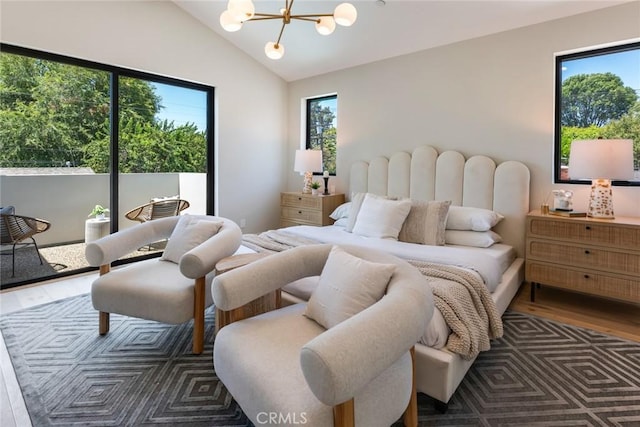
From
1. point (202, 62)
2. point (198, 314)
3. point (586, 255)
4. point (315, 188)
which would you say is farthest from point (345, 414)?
point (202, 62)

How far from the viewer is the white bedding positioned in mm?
2409

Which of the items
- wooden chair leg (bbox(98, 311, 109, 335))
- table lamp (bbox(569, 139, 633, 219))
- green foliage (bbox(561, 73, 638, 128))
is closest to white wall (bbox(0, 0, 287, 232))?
wooden chair leg (bbox(98, 311, 109, 335))

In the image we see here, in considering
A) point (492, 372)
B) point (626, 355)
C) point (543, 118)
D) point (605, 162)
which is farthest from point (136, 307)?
point (543, 118)

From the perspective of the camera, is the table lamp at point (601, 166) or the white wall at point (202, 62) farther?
the white wall at point (202, 62)

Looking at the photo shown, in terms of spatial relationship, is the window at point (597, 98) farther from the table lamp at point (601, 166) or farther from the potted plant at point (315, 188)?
the potted plant at point (315, 188)

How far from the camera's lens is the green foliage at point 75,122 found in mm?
3117

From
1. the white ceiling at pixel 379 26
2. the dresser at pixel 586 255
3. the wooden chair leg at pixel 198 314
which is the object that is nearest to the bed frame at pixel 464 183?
the dresser at pixel 586 255

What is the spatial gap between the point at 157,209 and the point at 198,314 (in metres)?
2.40

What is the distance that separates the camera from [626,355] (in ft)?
7.25

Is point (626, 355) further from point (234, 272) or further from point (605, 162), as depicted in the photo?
point (234, 272)

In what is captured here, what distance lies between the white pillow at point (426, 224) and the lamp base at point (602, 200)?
1.09 meters

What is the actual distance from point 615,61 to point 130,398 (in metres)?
4.30

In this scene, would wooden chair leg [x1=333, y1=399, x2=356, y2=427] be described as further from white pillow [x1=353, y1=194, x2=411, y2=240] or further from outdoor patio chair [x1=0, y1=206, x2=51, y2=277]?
outdoor patio chair [x1=0, y1=206, x2=51, y2=277]

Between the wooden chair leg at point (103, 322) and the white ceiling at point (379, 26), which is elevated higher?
the white ceiling at point (379, 26)
